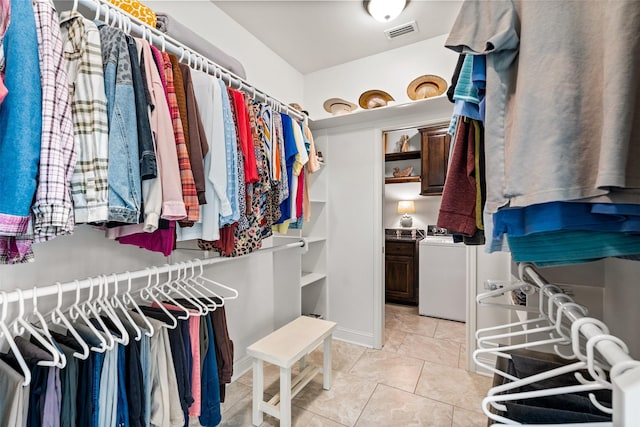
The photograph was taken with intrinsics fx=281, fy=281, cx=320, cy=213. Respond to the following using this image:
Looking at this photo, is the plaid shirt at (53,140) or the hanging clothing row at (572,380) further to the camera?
the plaid shirt at (53,140)


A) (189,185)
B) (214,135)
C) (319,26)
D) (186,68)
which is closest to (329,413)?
(189,185)

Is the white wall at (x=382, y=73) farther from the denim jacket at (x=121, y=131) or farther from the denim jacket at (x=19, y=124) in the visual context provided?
the denim jacket at (x=19, y=124)

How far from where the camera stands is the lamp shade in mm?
4363

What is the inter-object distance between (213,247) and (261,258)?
1027 millimetres

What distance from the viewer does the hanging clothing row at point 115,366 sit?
0.81 meters

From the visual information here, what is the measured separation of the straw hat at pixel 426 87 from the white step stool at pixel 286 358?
2006 millimetres

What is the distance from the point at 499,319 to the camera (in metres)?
2.22

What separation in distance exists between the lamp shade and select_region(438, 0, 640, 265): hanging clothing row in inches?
150

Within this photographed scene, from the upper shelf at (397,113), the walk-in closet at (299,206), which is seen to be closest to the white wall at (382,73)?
the walk-in closet at (299,206)

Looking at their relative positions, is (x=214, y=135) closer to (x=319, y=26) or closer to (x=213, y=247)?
(x=213, y=247)

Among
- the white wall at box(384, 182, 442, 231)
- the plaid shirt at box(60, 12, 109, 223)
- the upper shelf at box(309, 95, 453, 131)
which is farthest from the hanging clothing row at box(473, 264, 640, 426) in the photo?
the white wall at box(384, 182, 442, 231)

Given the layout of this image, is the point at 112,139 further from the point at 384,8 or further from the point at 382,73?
the point at 382,73

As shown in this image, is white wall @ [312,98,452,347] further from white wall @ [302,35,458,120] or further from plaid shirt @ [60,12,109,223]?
plaid shirt @ [60,12,109,223]

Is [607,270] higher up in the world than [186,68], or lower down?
lower down
